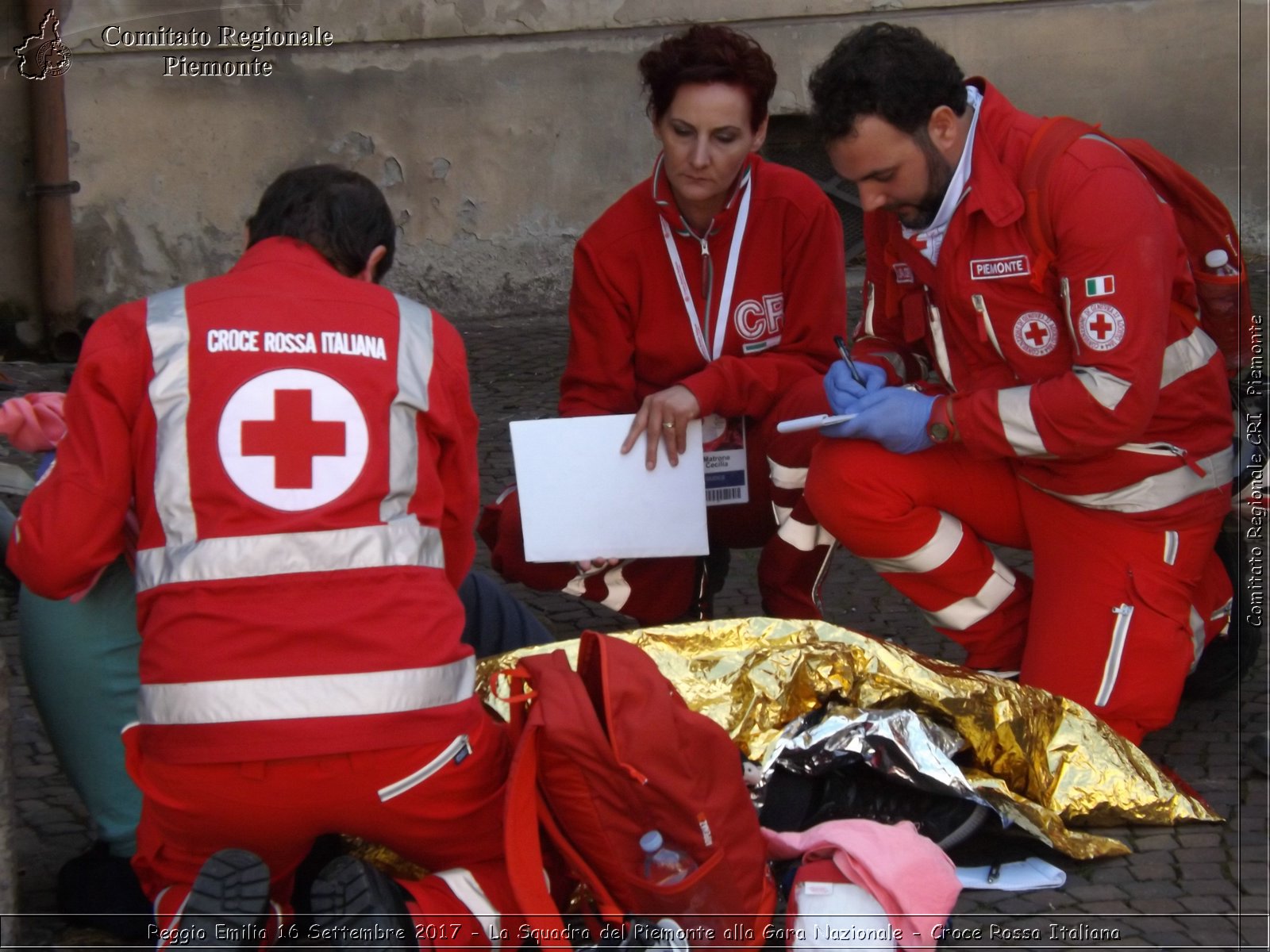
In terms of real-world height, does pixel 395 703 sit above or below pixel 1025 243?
below

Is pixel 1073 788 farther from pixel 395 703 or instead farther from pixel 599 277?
pixel 599 277

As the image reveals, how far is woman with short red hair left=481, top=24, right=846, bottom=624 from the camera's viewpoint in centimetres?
358

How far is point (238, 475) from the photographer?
2.29 meters

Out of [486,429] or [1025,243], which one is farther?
[486,429]

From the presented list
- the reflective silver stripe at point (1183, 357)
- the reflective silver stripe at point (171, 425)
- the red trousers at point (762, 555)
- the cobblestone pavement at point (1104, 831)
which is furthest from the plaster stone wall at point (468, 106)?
the reflective silver stripe at point (171, 425)

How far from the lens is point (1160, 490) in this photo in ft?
10.4

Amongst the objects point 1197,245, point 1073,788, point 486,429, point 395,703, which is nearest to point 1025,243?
point 1197,245

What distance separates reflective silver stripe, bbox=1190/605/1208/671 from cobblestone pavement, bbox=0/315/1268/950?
0.19 m

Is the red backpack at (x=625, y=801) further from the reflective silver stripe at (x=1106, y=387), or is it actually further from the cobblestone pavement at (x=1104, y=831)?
the reflective silver stripe at (x=1106, y=387)

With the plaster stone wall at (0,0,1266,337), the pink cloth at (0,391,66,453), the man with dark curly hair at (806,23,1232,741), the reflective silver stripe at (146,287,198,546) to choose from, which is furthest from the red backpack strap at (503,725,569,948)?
the plaster stone wall at (0,0,1266,337)

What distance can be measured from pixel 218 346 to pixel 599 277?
153 centimetres

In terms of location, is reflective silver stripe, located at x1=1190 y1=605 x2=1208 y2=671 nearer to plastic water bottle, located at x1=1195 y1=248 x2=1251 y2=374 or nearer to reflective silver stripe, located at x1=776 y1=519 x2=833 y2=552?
plastic water bottle, located at x1=1195 y1=248 x2=1251 y2=374

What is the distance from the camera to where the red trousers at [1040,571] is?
314 centimetres

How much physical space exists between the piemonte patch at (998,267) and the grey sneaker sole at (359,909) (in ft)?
5.57
